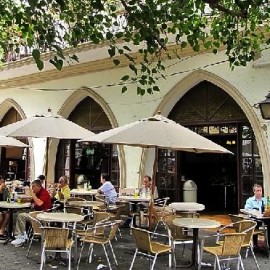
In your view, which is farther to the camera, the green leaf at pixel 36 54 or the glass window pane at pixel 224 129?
the glass window pane at pixel 224 129

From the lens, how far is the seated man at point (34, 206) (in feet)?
27.9

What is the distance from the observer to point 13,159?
18312mm

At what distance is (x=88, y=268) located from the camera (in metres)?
6.95

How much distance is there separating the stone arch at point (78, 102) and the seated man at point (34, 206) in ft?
15.1

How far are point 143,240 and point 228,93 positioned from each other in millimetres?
5768

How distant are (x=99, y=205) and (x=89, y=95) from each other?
561 cm

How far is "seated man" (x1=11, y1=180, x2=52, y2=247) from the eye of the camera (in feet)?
27.9

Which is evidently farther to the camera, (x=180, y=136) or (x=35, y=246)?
(x=35, y=246)

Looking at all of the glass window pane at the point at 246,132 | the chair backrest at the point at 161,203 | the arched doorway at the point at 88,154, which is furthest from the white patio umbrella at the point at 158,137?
the arched doorway at the point at 88,154

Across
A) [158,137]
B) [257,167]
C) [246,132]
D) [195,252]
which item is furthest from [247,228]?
[246,132]

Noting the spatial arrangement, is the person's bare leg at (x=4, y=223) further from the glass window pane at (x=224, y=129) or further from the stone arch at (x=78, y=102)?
the glass window pane at (x=224, y=129)

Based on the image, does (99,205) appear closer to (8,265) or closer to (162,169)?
(8,265)

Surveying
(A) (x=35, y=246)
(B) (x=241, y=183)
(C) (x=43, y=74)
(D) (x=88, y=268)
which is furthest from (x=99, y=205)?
(C) (x=43, y=74)

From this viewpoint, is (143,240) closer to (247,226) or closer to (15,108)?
(247,226)
